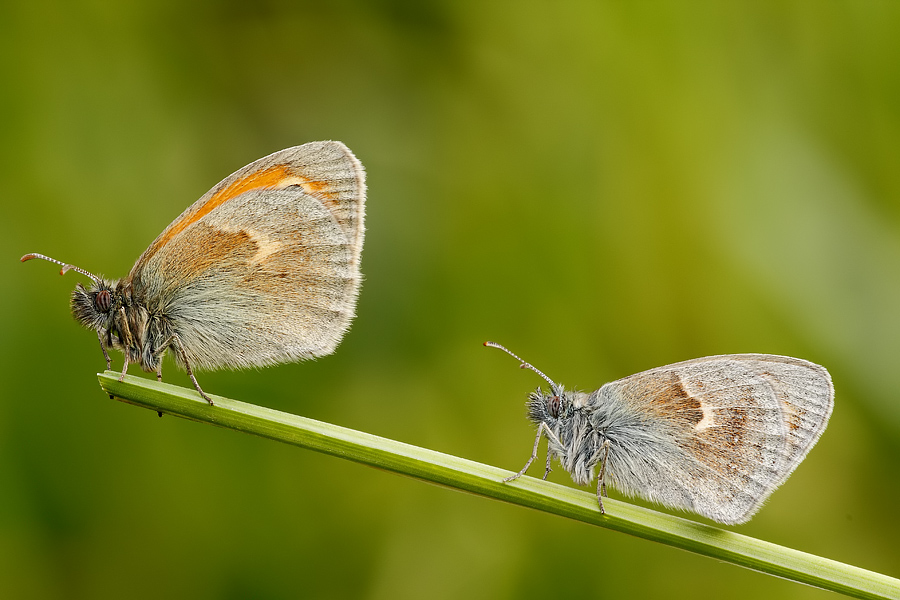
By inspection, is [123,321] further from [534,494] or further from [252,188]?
[534,494]

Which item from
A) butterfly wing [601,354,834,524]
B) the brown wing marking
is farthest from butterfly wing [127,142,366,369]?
butterfly wing [601,354,834,524]

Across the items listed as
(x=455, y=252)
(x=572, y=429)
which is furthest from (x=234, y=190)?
A: (x=572, y=429)

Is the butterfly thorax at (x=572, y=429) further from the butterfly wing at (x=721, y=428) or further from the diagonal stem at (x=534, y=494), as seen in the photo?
the diagonal stem at (x=534, y=494)

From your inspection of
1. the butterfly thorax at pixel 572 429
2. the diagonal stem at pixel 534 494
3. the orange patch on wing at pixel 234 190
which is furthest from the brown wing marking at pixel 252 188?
the butterfly thorax at pixel 572 429

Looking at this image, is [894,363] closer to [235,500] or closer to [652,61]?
[652,61]

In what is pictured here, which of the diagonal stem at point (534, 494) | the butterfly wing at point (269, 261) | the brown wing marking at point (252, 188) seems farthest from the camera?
the butterfly wing at point (269, 261)

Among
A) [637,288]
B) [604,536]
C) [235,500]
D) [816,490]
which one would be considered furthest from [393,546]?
[816,490]
